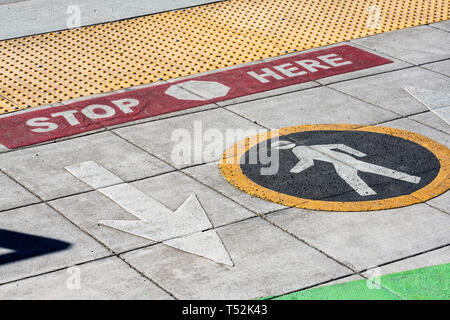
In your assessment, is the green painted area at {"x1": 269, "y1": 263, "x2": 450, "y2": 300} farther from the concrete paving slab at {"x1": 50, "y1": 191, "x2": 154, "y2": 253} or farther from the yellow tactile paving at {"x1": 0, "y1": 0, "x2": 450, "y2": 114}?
the yellow tactile paving at {"x1": 0, "y1": 0, "x2": 450, "y2": 114}

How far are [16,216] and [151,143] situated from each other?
182 cm

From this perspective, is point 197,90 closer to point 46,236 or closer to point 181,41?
point 181,41

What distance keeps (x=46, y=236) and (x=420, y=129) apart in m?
4.05

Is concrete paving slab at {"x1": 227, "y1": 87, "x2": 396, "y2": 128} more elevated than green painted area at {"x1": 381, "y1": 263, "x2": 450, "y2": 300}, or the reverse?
concrete paving slab at {"x1": 227, "y1": 87, "x2": 396, "y2": 128}

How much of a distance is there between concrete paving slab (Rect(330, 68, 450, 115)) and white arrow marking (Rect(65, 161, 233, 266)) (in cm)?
304

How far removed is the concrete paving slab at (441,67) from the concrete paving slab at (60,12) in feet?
14.1

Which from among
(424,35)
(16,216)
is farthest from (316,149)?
(424,35)

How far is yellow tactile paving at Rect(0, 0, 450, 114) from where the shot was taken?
378 inches

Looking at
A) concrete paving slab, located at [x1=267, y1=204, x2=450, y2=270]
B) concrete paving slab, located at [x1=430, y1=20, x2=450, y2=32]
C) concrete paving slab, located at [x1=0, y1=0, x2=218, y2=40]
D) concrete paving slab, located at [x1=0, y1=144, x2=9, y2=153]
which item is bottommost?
concrete paving slab, located at [x1=267, y1=204, x2=450, y2=270]

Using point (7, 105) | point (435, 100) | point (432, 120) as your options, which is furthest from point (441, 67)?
point (7, 105)

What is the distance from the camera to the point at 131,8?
12461mm

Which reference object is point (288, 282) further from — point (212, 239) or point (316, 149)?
point (316, 149)

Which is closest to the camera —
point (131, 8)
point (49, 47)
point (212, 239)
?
point (212, 239)

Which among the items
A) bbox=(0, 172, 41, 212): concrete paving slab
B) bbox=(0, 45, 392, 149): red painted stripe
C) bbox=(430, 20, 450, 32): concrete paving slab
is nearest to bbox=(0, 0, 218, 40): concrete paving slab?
bbox=(0, 45, 392, 149): red painted stripe
